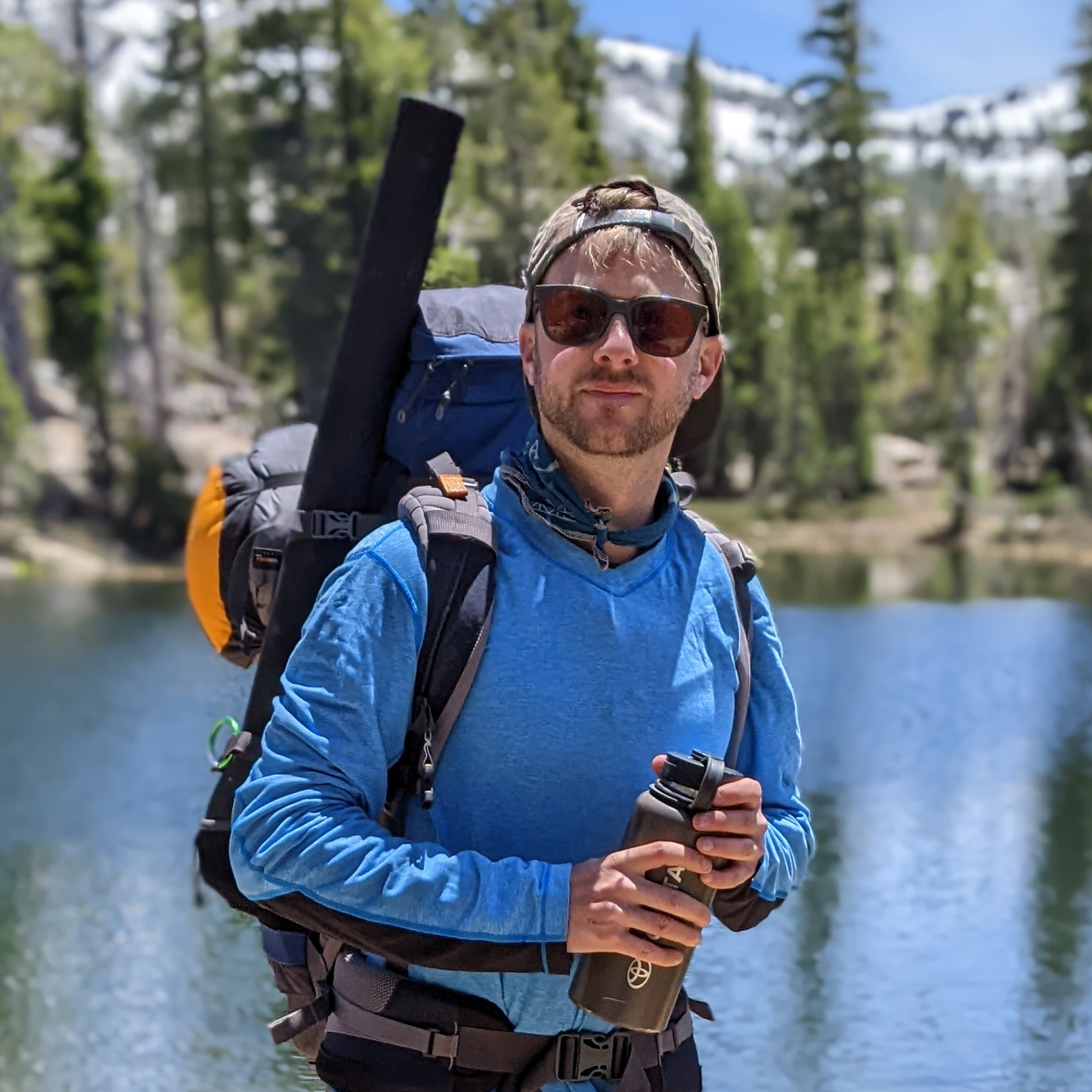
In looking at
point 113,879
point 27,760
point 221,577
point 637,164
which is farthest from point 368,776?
point 637,164

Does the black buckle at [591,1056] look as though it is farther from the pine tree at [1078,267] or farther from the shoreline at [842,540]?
the pine tree at [1078,267]

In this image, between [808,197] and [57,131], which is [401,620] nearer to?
[57,131]

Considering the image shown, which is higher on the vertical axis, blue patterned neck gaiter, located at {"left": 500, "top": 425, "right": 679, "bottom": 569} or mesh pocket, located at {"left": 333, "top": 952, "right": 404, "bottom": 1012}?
blue patterned neck gaiter, located at {"left": 500, "top": 425, "right": 679, "bottom": 569}

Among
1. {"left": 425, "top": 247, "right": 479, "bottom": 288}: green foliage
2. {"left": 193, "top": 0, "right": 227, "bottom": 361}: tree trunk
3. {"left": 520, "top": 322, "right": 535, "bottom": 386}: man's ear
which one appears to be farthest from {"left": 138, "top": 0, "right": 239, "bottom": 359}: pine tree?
{"left": 520, "top": 322, "right": 535, "bottom": 386}: man's ear

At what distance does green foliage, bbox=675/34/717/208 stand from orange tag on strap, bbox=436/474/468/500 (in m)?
49.5

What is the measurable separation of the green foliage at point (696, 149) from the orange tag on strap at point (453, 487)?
162ft

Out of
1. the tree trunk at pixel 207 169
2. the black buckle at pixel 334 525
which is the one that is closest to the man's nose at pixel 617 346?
the black buckle at pixel 334 525

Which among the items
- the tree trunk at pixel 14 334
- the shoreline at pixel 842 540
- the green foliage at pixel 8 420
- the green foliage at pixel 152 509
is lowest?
the shoreline at pixel 842 540

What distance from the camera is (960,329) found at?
2066 inches

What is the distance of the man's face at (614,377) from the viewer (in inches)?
93.4

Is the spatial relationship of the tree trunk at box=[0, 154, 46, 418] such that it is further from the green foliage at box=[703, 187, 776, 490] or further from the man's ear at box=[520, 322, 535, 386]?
the man's ear at box=[520, 322, 535, 386]

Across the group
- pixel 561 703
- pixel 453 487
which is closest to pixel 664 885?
pixel 561 703

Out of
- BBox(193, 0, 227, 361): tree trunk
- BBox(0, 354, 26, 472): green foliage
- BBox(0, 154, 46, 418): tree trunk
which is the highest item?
BBox(193, 0, 227, 361): tree trunk

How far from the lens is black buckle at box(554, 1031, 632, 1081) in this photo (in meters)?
2.42
